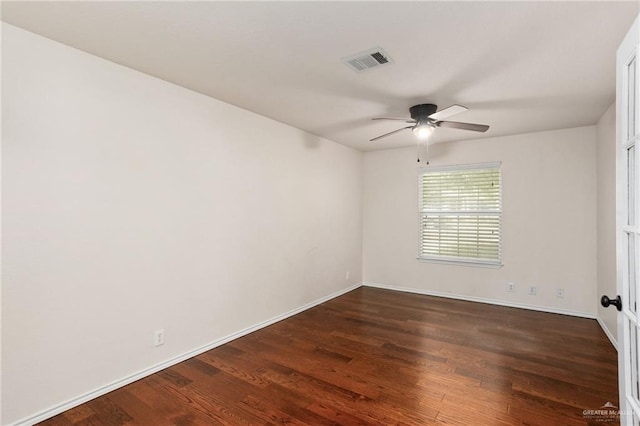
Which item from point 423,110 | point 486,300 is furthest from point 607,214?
point 423,110

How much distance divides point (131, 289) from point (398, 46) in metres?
2.68

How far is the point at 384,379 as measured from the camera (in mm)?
2525

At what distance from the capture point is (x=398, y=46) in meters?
2.09

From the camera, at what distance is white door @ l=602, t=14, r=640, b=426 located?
1.27 metres

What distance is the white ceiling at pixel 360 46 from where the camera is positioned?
1.74 m

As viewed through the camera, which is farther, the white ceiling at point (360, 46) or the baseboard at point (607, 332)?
the baseboard at point (607, 332)

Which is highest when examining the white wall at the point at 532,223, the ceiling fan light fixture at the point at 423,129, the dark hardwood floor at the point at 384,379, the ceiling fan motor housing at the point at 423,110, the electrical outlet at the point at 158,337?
the ceiling fan motor housing at the point at 423,110

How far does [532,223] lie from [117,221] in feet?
16.0

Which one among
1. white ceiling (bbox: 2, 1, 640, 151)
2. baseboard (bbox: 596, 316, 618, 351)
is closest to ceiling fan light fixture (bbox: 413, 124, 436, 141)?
white ceiling (bbox: 2, 1, 640, 151)

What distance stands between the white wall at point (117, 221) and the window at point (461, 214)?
259 centimetres

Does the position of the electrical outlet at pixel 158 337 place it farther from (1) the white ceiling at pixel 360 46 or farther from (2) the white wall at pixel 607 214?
(2) the white wall at pixel 607 214

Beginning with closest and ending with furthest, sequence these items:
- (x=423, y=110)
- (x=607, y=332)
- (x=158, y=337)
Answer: (x=158, y=337)
(x=423, y=110)
(x=607, y=332)

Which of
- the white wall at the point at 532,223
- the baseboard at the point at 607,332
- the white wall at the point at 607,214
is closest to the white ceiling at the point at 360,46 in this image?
the white wall at the point at 607,214

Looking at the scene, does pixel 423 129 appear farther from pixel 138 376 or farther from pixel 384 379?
pixel 138 376
